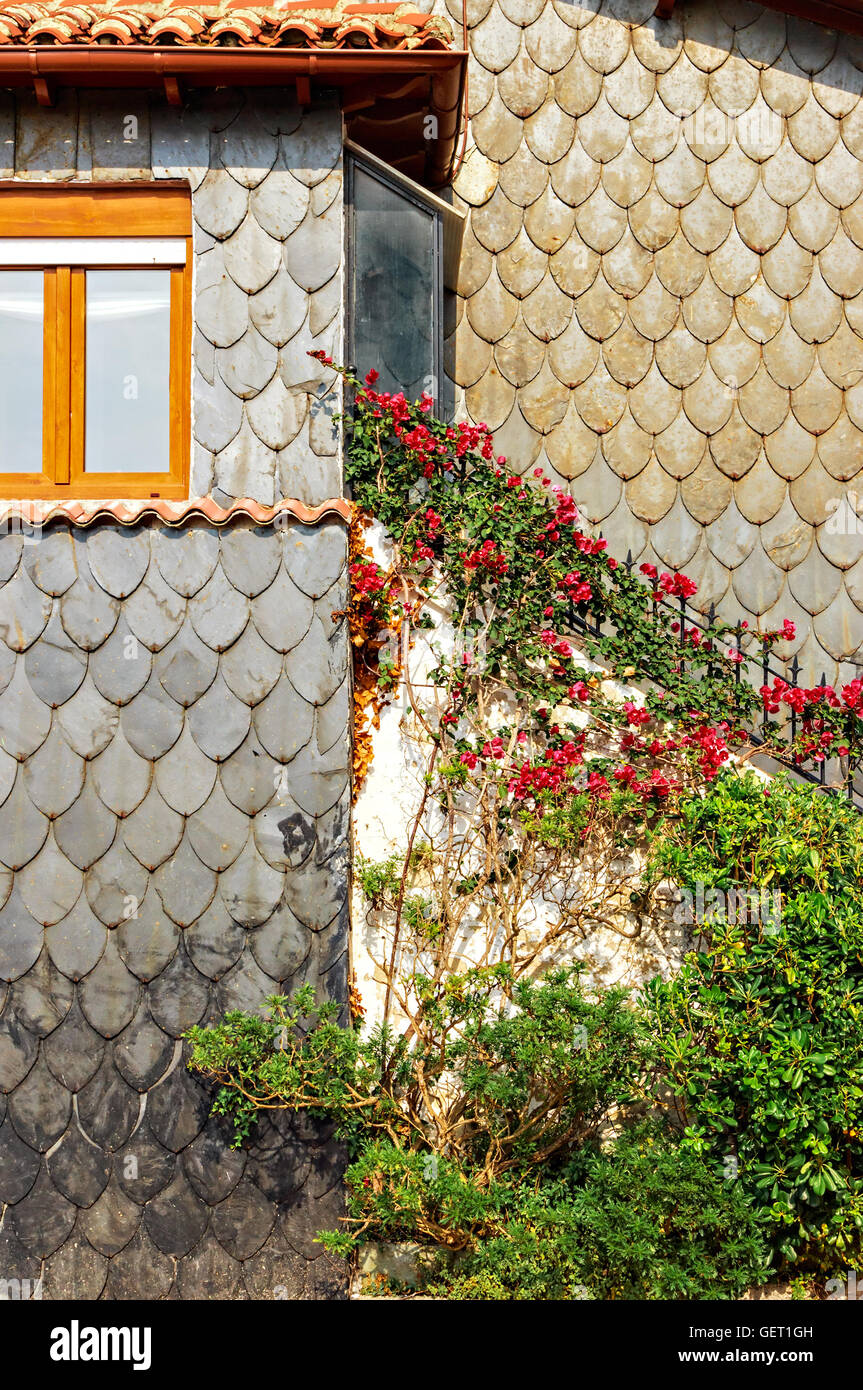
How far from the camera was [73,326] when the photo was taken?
18.4 ft

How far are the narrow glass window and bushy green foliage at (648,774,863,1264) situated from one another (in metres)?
2.79

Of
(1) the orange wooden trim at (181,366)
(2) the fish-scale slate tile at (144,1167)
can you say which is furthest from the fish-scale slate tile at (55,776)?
(2) the fish-scale slate tile at (144,1167)

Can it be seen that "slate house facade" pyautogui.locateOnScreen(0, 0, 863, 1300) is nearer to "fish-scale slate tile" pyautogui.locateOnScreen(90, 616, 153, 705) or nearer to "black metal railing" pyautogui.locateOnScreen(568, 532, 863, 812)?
"fish-scale slate tile" pyautogui.locateOnScreen(90, 616, 153, 705)

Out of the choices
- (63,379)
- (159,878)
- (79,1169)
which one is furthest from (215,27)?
(79,1169)

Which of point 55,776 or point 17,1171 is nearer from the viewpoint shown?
point 17,1171

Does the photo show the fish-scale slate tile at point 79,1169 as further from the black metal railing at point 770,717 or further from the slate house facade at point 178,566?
the black metal railing at point 770,717

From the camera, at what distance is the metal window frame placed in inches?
227

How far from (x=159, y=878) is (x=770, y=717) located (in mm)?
3616

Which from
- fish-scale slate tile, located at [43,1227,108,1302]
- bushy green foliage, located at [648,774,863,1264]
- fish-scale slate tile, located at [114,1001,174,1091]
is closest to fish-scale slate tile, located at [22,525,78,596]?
fish-scale slate tile, located at [114,1001,174,1091]

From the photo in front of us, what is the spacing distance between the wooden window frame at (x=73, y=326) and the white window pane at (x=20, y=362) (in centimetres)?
4

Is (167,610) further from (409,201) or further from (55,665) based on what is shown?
(409,201)

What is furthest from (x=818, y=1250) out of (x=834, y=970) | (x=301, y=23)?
(x=301, y=23)

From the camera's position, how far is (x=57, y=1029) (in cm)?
523

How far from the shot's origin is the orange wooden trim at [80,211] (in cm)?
561
